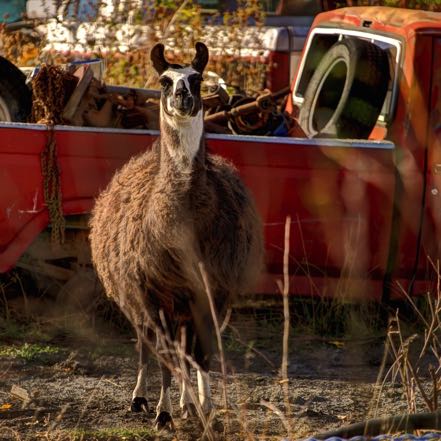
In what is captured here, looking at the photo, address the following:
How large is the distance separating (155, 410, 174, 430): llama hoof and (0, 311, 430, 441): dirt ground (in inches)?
2.4

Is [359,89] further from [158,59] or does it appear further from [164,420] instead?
[164,420]

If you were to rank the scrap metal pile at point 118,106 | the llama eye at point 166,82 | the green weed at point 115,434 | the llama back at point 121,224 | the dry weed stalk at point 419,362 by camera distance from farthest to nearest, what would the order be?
the scrap metal pile at point 118,106, the llama back at point 121,224, the llama eye at point 166,82, the green weed at point 115,434, the dry weed stalk at point 419,362

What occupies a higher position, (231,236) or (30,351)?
(231,236)

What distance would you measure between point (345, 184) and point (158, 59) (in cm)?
199

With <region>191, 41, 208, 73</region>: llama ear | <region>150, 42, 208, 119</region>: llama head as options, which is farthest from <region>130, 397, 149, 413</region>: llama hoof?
<region>191, 41, 208, 73</region>: llama ear

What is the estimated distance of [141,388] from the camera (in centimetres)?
633

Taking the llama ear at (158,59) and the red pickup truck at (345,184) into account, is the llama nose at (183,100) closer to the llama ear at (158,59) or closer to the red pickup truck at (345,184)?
the llama ear at (158,59)

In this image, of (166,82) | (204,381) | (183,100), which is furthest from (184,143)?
(204,381)

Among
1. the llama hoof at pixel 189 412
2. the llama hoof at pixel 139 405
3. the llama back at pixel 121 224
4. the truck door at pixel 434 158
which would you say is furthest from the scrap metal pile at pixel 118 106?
the llama hoof at pixel 189 412

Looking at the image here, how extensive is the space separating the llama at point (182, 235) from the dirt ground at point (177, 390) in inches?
10.9

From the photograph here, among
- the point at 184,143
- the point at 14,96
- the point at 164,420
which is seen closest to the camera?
the point at 184,143

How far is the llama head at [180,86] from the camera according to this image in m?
5.69

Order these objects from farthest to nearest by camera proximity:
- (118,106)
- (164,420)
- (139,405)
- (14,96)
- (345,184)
Answer: (118,106) → (14,96) → (345,184) → (139,405) → (164,420)

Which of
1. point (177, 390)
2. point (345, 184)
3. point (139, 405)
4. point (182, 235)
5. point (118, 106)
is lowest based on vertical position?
point (177, 390)
